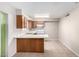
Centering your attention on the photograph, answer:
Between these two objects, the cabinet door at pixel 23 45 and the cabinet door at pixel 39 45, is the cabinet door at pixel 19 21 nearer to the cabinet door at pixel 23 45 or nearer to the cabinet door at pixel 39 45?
the cabinet door at pixel 23 45

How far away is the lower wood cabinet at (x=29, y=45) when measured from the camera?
5910 millimetres

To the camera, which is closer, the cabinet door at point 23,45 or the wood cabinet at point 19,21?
the wood cabinet at point 19,21

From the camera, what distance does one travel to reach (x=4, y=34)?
14.3 ft

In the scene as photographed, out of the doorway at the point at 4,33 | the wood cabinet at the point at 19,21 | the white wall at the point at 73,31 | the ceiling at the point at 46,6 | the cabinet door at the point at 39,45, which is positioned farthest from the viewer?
the cabinet door at the point at 39,45

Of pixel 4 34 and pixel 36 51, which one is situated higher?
pixel 4 34

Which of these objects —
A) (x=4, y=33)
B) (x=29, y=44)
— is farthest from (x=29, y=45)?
(x=4, y=33)

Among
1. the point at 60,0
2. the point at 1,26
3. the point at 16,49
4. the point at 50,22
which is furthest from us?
the point at 50,22

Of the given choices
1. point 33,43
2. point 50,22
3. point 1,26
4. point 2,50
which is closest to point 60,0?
point 1,26

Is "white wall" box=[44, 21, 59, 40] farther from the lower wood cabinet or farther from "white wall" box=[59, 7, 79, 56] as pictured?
the lower wood cabinet

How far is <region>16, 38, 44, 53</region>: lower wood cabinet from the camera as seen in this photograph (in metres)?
5.91

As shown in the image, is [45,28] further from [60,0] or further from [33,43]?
[60,0]

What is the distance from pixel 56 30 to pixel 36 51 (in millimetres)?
5885

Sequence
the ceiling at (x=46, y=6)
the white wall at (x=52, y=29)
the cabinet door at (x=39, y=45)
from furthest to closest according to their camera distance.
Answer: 1. the white wall at (x=52, y=29)
2. the cabinet door at (x=39, y=45)
3. the ceiling at (x=46, y=6)

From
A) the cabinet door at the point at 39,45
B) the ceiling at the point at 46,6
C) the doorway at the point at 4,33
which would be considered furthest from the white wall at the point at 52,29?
the doorway at the point at 4,33
